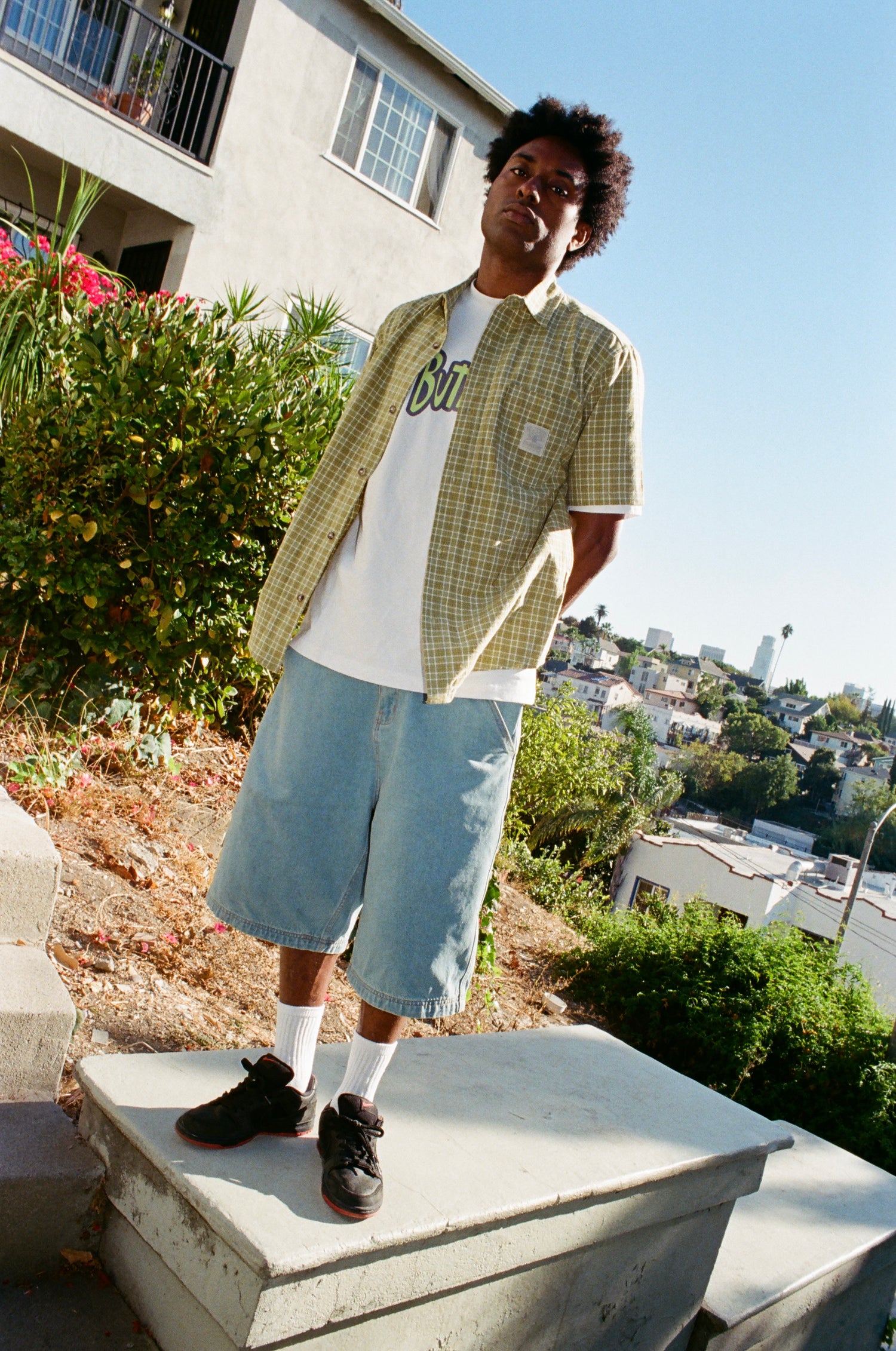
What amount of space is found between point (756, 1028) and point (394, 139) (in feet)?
36.4

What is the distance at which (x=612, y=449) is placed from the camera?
1.83m

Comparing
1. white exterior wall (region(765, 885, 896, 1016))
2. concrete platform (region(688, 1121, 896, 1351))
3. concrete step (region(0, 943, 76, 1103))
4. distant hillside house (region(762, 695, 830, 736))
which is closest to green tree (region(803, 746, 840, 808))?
distant hillside house (region(762, 695, 830, 736))

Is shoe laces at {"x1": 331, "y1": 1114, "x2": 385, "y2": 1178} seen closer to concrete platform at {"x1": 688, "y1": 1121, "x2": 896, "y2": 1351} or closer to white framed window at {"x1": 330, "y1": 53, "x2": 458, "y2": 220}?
concrete platform at {"x1": 688, "y1": 1121, "x2": 896, "y2": 1351}

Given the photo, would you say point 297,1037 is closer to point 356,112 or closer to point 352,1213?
point 352,1213

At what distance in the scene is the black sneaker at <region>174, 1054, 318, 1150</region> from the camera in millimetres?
1600

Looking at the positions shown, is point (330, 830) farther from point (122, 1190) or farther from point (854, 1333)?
point (854, 1333)

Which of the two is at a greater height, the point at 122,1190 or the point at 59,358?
the point at 59,358

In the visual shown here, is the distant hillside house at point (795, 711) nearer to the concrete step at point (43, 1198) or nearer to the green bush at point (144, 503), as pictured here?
the green bush at point (144, 503)

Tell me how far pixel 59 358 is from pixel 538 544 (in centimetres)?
295

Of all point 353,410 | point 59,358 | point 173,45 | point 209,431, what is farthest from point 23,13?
point 353,410

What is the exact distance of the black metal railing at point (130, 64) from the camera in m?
9.75

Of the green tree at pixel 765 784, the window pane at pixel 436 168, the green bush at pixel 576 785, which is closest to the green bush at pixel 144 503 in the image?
the green bush at pixel 576 785

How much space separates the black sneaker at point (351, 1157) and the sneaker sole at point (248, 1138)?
0.04 meters

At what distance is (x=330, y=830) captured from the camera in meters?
1.77
